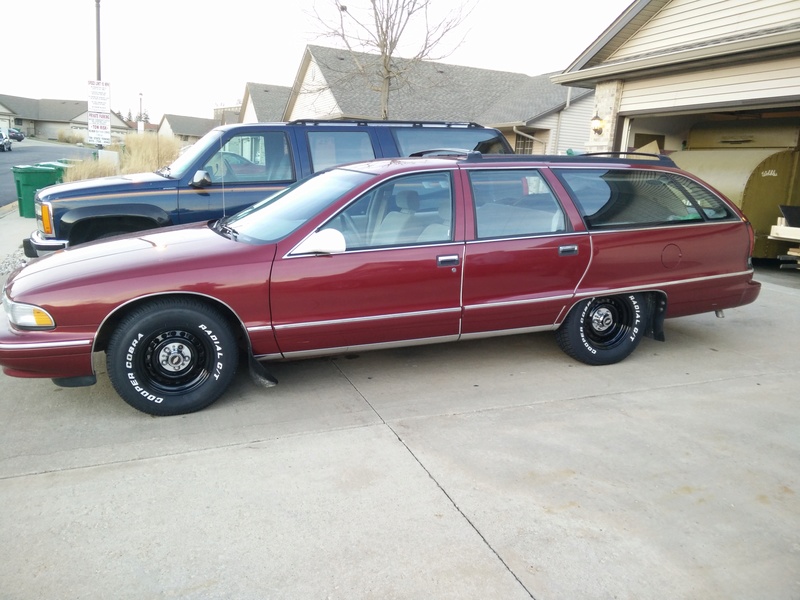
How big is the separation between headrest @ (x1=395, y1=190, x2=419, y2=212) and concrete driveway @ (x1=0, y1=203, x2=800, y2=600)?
1.27m

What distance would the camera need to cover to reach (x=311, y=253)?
13.4ft

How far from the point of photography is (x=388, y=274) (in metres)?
4.23

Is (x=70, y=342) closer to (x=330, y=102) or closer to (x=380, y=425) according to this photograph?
A: (x=380, y=425)

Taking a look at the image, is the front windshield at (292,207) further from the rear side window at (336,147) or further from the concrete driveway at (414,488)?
the rear side window at (336,147)

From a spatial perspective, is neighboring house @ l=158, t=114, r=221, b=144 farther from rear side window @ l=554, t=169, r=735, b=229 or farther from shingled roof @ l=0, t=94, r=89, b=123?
rear side window @ l=554, t=169, r=735, b=229

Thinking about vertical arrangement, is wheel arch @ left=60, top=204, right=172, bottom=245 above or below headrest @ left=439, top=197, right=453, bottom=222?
below

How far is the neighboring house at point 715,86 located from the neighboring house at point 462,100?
1041 cm

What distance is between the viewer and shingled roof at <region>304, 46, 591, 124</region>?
2362 centimetres

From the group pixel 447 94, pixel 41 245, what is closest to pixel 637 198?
pixel 41 245

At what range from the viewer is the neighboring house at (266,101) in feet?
113

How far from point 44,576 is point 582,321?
3841mm

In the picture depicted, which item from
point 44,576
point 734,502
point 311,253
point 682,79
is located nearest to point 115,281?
point 311,253

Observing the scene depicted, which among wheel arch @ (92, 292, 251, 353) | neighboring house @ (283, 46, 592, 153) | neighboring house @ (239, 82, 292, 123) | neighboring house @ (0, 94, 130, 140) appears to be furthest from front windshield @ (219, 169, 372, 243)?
neighboring house @ (0, 94, 130, 140)

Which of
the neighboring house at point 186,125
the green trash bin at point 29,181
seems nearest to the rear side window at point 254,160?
the green trash bin at point 29,181
